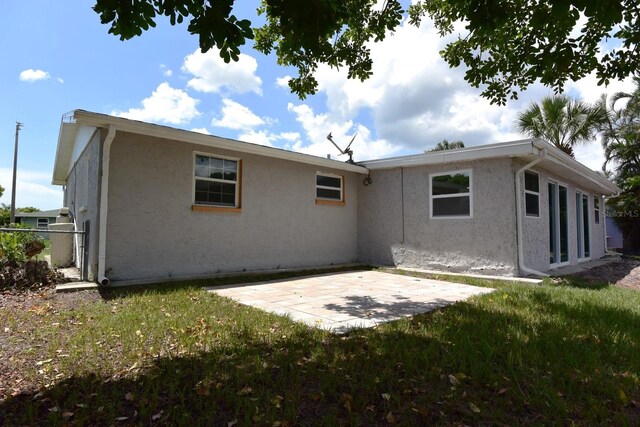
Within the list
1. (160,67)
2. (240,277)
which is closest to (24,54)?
(160,67)

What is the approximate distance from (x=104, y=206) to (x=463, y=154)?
25.7 feet

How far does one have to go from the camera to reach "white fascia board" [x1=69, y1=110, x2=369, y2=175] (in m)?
6.11

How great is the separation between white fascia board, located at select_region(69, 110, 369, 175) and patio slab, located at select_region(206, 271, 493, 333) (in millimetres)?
3074

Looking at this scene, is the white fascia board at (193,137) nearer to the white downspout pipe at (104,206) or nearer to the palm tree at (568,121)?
the white downspout pipe at (104,206)

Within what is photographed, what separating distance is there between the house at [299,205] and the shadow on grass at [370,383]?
14.1ft

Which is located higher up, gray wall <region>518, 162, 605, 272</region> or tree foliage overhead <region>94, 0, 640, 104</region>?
tree foliage overhead <region>94, 0, 640, 104</region>

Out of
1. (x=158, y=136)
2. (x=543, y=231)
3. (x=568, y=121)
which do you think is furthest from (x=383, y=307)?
(x=568, y=121)

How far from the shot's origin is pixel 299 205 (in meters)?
9.79

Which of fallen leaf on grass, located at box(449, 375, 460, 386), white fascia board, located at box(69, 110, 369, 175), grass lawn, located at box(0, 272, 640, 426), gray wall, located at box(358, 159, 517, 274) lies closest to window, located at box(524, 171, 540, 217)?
gray wall, located at box(358, 159, 517, 274)

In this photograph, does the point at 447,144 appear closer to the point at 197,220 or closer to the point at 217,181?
the point at 217,181

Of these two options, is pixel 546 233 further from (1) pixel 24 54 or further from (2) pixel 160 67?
(1) pixel 24 54

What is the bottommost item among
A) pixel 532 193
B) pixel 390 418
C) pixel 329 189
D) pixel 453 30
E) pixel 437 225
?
pixel 390 418

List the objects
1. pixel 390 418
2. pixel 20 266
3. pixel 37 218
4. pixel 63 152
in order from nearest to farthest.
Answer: pixel 390 418 → pixel 20 266 → pixel 63 152 → pixel 37 218

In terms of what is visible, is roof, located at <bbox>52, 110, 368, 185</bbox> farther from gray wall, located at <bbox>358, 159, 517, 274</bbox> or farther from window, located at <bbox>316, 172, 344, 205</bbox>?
gray wall, located at <bbox>358, 159, 517, 274</bbox>
